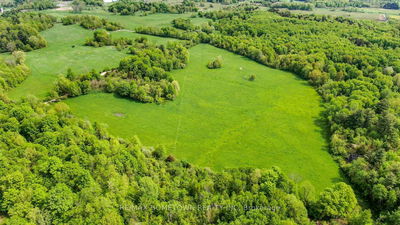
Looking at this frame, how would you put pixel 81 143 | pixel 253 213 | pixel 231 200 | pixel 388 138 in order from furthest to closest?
pixel 388 138 → pixel 81 143 → pixel 231 200 → pixel 253 213

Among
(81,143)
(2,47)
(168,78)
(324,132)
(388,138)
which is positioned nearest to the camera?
(81,143)

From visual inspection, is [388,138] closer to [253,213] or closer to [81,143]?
[253,213]

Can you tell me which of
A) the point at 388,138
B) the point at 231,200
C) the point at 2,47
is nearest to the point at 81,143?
the point at 231,200

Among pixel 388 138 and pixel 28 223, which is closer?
pixel 28 223

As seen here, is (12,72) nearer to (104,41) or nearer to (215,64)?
(104,41)

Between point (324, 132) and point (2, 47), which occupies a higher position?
point (2, 47)

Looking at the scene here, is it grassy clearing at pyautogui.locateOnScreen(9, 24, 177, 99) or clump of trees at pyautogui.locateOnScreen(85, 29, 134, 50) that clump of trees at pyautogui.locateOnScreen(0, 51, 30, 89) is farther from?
clump of trees at pyautogui.locateOnScreen(85, 29, 134, 50)

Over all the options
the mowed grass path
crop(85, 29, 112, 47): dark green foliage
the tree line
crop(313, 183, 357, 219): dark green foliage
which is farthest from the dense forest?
crop(85, 29, 112, 47): dark green foliage

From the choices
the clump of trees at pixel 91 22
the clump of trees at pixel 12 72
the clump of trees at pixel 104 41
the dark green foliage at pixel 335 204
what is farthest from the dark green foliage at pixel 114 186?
the clump of trees at pixel 91 22

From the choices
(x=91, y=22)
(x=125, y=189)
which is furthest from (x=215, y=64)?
(x=91, y=22)
